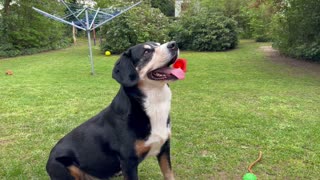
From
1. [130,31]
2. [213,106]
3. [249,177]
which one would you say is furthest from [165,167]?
[130,31]

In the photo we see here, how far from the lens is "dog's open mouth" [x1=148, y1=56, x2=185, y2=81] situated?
9.29ft

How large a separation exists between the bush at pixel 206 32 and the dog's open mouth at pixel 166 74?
51.5 feet

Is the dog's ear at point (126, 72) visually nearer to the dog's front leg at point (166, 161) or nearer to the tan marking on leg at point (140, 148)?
the tan marking on leg at point (140, 148)

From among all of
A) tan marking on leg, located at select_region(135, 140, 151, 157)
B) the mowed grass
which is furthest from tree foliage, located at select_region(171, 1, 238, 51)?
tan marking on leg, located at select_region(135, 140, 151, 157)

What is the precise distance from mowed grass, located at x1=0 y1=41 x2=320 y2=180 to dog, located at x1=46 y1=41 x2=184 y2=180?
965 millimetres

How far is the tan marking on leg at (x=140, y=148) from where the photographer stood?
289cm

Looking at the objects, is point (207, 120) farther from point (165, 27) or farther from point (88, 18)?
point (165, 27)

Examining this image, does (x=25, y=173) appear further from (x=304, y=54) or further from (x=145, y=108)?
(x=304, y=54)

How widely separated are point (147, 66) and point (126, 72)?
0.60 ft

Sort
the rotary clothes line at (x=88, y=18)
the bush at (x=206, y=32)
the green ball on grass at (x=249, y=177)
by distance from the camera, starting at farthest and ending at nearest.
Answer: the bush at (x=206, y=32) → the rotary clothes line at (x=88, y=18) → the green ball on grass at (x=249, y=177)

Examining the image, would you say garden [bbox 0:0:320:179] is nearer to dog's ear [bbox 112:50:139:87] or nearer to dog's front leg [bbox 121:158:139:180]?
dog's front leg [bbox 121:158:139:180]

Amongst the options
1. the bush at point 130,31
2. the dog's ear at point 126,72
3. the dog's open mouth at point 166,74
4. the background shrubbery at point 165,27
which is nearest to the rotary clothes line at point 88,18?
the bush at point 130,31

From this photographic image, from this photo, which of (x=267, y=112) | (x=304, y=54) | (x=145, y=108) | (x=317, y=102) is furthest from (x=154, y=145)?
(x=304, y=54)

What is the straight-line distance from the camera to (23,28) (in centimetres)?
2062
